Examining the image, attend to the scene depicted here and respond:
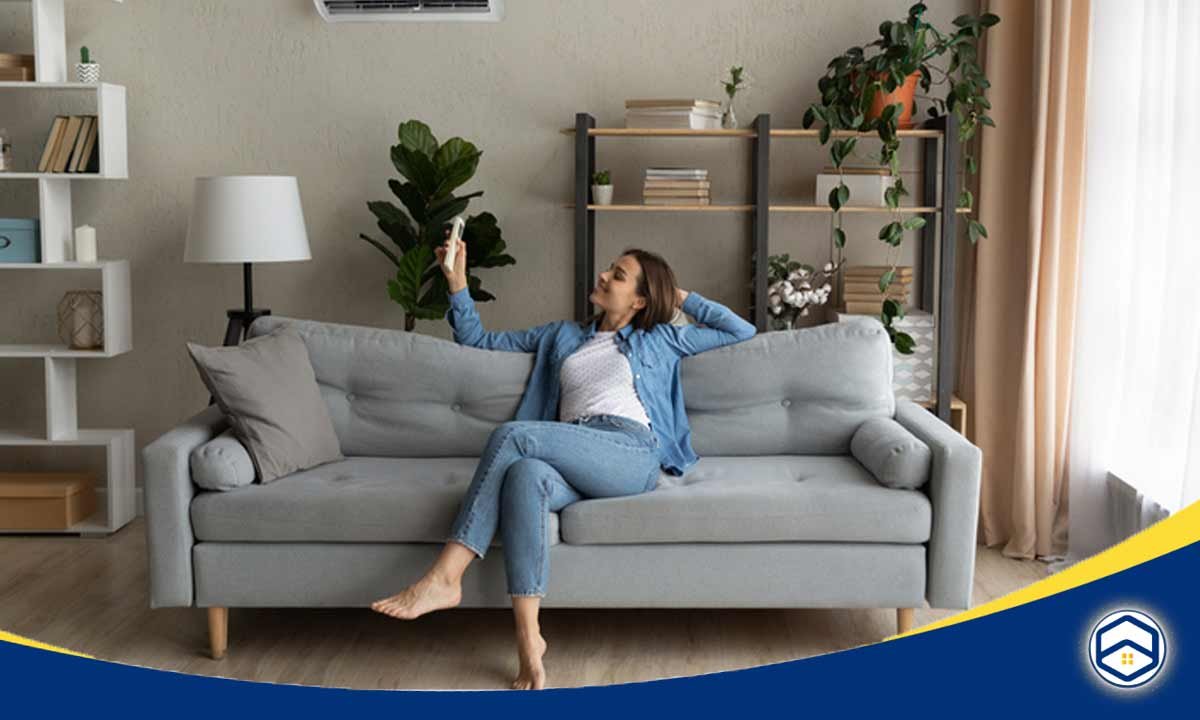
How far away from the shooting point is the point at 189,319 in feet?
16.3

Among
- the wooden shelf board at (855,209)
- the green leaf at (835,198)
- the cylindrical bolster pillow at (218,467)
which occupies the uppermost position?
the green leaf at (835,198)

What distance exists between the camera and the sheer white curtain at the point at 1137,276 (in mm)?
3600

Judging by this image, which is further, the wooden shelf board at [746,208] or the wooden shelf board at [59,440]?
the wooden shelf board at [59,440]

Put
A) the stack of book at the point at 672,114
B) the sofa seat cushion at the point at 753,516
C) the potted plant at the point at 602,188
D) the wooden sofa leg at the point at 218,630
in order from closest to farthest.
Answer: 1. the sofa seat cushion at the point at 753,516
2. the wooden sofa leg at the point at 218,630
3. the stack of book at the point at 672,114
4. the potted plant at the point at 602,188

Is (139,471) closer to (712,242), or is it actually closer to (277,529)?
(277,529)

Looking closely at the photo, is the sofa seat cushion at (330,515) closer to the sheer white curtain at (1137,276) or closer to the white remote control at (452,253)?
the white remote control at (452,253)

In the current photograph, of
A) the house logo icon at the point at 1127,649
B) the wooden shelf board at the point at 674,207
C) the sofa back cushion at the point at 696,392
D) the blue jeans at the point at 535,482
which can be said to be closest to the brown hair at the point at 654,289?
the sofa back cushion at the point at 696,392

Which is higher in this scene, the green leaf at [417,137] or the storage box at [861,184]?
the green leaf at [417,137]

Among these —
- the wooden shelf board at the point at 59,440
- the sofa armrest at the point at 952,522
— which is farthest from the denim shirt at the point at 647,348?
the wooden shelf board at the point at 59,440

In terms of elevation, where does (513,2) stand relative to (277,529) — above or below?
above

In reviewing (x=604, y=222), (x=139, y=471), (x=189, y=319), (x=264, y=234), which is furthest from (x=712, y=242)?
(x=139, y=471)

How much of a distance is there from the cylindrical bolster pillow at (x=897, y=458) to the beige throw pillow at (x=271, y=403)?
1.51 m

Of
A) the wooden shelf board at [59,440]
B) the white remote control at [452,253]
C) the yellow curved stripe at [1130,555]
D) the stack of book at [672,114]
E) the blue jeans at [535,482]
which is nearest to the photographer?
the yellow curved stripe at [1130,555]

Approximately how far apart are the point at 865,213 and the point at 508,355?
1541 mm
